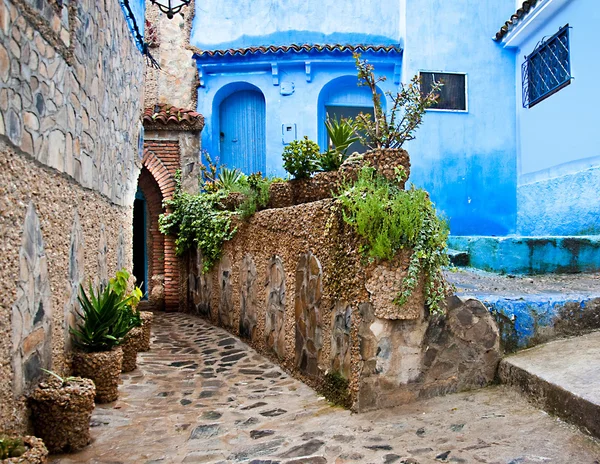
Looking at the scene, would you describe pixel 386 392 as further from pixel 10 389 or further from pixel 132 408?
pixel 10 389

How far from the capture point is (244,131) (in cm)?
1162

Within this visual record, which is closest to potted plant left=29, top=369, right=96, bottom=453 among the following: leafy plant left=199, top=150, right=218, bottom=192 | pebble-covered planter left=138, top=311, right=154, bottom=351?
pebble-covered planter left=138, top=311, right=154, bottom=351

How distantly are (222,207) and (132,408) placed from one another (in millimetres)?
4973

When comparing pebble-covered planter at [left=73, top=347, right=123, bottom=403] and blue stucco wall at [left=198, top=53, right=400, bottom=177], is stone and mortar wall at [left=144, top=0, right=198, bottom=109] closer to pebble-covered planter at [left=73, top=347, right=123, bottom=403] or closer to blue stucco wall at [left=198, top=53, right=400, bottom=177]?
blue stucco wall at [left=198, top=53, right=400, bottom=177]

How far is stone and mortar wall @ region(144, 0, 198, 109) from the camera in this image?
11.3 m

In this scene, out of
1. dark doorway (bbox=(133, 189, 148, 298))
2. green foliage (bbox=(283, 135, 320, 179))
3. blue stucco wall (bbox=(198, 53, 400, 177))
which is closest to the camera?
green foliage (bbox=(283, 135, 320, 179))

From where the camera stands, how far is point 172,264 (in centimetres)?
1058

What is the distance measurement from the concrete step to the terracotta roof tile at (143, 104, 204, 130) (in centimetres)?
824

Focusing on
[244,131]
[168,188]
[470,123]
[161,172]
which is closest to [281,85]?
[244,131]

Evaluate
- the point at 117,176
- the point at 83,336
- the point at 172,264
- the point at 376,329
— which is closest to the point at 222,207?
the point at 172,264

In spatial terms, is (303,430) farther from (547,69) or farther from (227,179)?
(547,69)

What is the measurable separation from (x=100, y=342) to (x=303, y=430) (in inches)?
71.5

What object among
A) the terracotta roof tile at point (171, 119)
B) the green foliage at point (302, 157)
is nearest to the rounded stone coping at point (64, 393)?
the green foliage at point (302, 157)

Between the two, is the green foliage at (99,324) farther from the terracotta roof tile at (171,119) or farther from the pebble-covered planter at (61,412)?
the terracotta roof tile at (171,119)
